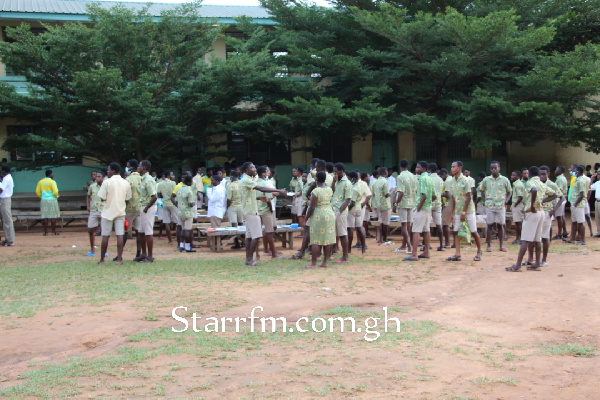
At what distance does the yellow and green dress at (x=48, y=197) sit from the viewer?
17.4 meters

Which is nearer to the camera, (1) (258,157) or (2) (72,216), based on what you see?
(2) (72,216)

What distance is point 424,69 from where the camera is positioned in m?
19.8

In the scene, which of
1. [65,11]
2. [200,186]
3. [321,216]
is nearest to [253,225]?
[321,216]

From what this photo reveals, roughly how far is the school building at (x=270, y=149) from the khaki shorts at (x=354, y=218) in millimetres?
8822

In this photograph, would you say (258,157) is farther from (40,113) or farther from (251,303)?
(251,303)

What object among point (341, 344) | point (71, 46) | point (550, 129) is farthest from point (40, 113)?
point (550, 129)

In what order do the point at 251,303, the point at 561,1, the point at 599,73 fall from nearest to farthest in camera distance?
the point at 251,303
the point at 599,73
the point at 561,1

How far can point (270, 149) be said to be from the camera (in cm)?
2378

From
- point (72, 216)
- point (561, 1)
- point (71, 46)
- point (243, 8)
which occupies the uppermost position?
point (243, 8)

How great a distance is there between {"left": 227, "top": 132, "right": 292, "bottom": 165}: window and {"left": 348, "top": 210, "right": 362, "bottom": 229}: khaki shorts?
10.6 m

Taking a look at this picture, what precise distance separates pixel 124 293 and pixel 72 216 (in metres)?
10.9

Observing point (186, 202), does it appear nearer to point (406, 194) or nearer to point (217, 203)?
point (217, 203)

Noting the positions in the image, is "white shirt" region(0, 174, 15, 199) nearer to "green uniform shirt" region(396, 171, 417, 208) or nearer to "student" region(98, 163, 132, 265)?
"student" region(98, 163, 132, 265)

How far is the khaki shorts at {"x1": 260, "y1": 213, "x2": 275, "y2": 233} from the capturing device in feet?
39.2
